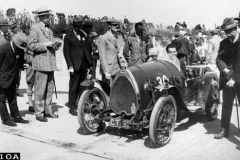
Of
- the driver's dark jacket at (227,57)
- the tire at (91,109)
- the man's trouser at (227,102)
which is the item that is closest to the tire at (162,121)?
the man's trouser at (227,102)

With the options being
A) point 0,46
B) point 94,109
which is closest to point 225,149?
point 94,109

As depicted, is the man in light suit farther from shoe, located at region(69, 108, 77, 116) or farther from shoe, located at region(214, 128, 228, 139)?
shoe, located at region(214, 128, 228, 139)

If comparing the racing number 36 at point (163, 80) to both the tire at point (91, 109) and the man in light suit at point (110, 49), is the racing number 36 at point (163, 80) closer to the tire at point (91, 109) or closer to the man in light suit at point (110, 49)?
the tire at point (91, 109)

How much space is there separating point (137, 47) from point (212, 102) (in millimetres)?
2500

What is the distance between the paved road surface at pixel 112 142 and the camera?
4973 millimetres

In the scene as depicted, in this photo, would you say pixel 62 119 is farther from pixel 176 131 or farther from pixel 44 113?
pixel 176 131

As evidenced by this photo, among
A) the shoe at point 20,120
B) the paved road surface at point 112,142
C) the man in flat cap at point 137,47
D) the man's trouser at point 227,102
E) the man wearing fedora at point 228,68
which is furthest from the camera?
the man in flat cap at point 137,47

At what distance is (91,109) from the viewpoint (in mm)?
6180

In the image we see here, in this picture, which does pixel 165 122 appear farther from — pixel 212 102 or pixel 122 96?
pixel 212 102

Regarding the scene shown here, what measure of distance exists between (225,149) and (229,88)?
1.07 m

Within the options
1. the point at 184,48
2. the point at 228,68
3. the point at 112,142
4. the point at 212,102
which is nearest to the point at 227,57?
the point at 228,68

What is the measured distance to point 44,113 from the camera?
7582mm

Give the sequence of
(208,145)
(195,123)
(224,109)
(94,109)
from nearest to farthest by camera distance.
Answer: (208,145), (224,109), (94,109), (195,123)

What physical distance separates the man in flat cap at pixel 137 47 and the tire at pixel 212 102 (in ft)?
7.03
